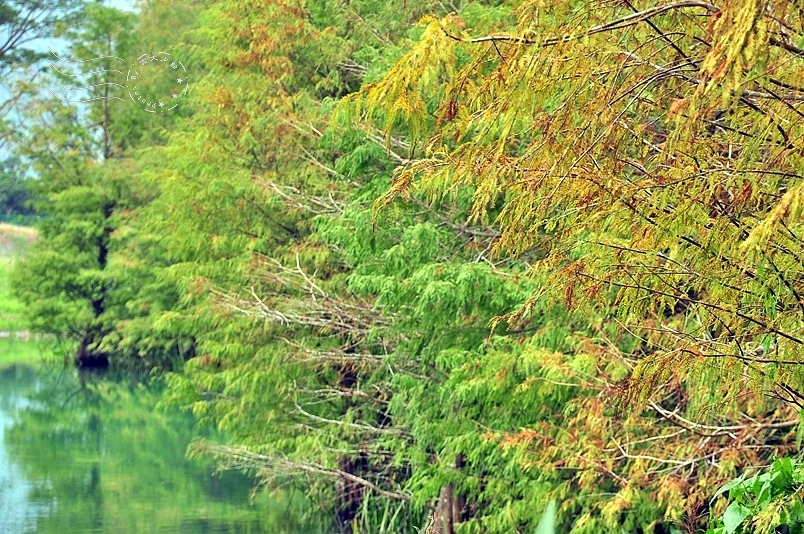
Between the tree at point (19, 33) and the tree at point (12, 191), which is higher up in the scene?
the tree at point (19, 33)

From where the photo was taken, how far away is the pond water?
14008 mm

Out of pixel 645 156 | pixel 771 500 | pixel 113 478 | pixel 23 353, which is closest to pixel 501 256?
pixel 645 156

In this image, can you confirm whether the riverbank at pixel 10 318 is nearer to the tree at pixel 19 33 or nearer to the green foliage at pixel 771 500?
the tree at pixel 19 33

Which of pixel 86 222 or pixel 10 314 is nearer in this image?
pixel 86 222

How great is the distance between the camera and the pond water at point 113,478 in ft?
46.0

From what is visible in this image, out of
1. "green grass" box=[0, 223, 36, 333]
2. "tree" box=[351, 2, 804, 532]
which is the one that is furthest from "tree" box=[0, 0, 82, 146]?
"tree" box=[351, 2, 804, 532]

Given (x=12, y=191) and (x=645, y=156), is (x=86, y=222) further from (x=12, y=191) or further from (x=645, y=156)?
(x=645, y=156)

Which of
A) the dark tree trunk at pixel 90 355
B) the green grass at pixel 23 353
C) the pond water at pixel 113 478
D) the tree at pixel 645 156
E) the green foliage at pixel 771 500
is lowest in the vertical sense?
the green grass at pixel 23 353

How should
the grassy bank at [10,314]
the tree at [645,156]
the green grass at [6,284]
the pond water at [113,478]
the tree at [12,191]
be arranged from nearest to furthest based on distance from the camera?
the tree at [645,156]
the pond water at [113,478]
the tree at [12,191]
the grassy bank at [10,314]
the green grass at [6,284]

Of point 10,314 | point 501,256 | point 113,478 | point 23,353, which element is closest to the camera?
point 501,256

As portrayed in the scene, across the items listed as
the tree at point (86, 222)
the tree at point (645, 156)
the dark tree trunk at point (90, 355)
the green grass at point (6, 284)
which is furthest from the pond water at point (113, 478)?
the green grass at point (6, 284)

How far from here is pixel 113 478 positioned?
1741 cm

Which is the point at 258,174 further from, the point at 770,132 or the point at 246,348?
the point at 770,132

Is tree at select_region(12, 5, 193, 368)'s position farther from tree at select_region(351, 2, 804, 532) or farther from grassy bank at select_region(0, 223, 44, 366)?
tree at select_region(351, 2, 804, 532)
